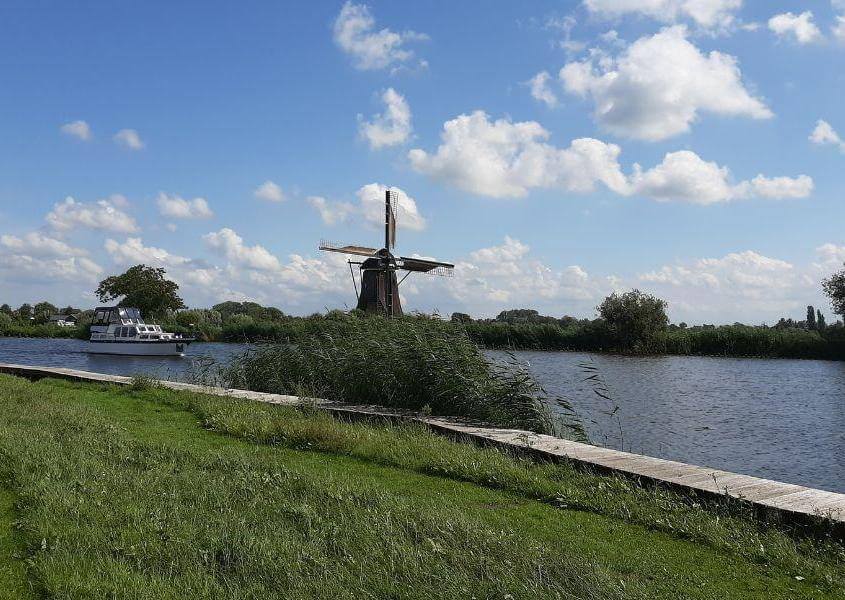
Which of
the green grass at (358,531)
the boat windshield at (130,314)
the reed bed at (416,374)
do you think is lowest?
the green grass at (358,531)

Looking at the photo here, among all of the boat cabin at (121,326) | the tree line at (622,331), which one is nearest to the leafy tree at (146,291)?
the tree line at (622,331)

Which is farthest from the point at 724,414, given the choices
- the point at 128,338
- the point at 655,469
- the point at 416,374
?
the point at 128,338

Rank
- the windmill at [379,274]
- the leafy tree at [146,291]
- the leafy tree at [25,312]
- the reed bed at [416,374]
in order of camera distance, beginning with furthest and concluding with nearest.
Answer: the leafy tree at [25,312] < the leafy tree at [146,291] < the windmill at [379,274] < the reed bed at [416,374]

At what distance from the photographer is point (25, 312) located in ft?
301

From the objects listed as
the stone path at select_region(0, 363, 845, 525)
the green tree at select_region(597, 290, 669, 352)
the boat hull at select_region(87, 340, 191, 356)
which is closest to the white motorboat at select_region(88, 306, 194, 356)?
the boat hull at select_region(87, 340, 191, 356)

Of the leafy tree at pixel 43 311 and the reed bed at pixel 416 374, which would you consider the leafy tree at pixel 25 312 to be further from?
the reed bed at pixel 416 374

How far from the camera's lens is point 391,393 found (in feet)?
36.2

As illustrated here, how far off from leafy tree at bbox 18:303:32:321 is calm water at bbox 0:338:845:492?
215 feet

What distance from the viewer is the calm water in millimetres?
11266

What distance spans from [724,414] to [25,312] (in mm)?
95736

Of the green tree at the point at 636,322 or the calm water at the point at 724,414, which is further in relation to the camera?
the green tree at the point at 636,322

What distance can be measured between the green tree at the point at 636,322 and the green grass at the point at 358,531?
129ft

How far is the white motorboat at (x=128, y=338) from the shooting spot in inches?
1674

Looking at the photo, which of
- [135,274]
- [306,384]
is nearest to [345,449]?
[306,384]
